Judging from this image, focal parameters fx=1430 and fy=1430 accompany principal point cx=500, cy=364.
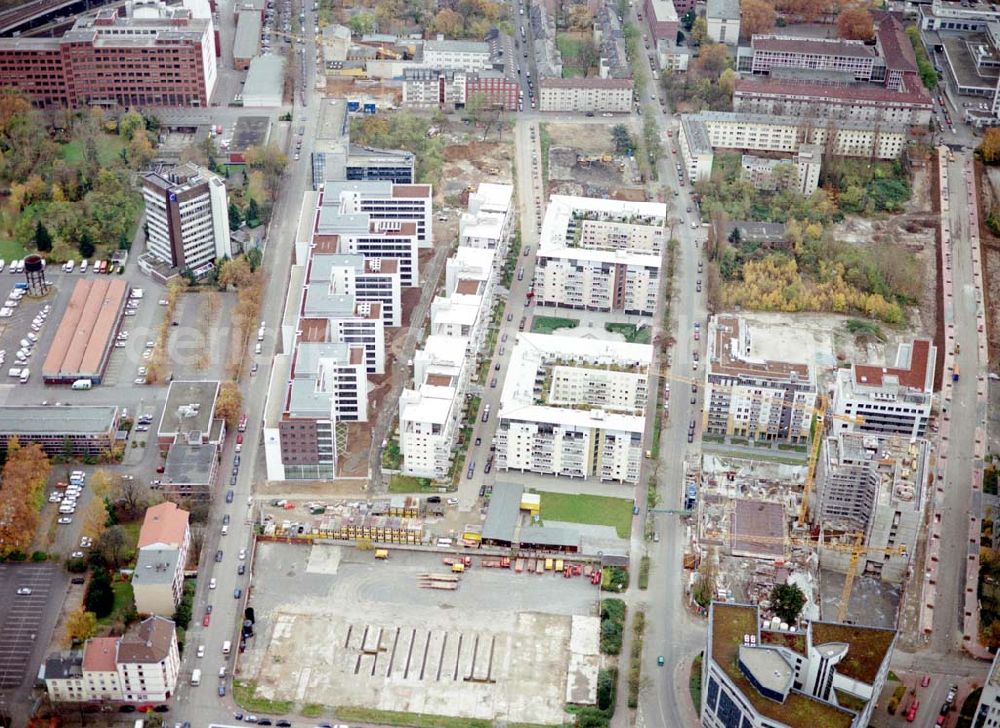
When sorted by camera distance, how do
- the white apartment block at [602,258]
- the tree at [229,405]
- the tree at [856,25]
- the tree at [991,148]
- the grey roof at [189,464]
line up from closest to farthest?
the grey roof at [189,464]
the tree at [229,405]
the white apartment block at [602,258]
the tree at [991,148]
the tree at [856,25]

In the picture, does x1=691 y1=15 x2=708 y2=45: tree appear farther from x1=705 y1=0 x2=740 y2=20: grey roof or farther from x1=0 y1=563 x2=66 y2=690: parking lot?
x1=0 y1=563 x2=66 y2=690: parking lot

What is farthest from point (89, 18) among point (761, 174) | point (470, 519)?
point (470, 519)

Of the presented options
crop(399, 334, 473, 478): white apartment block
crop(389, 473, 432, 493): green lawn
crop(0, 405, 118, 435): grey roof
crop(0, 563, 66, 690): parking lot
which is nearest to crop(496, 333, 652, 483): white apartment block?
crop(399, 334, 473, 478): white apartment block

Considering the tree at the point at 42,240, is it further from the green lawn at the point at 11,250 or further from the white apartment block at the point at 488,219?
the white apartment block at the point at 488,219

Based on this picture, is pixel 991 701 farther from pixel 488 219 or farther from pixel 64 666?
pixel 488 219

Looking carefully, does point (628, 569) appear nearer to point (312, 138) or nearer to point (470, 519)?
point (470, 519)

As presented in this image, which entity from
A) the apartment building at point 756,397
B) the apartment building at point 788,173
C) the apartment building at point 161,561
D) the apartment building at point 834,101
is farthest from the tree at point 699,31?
the apartment building at point 161,561
